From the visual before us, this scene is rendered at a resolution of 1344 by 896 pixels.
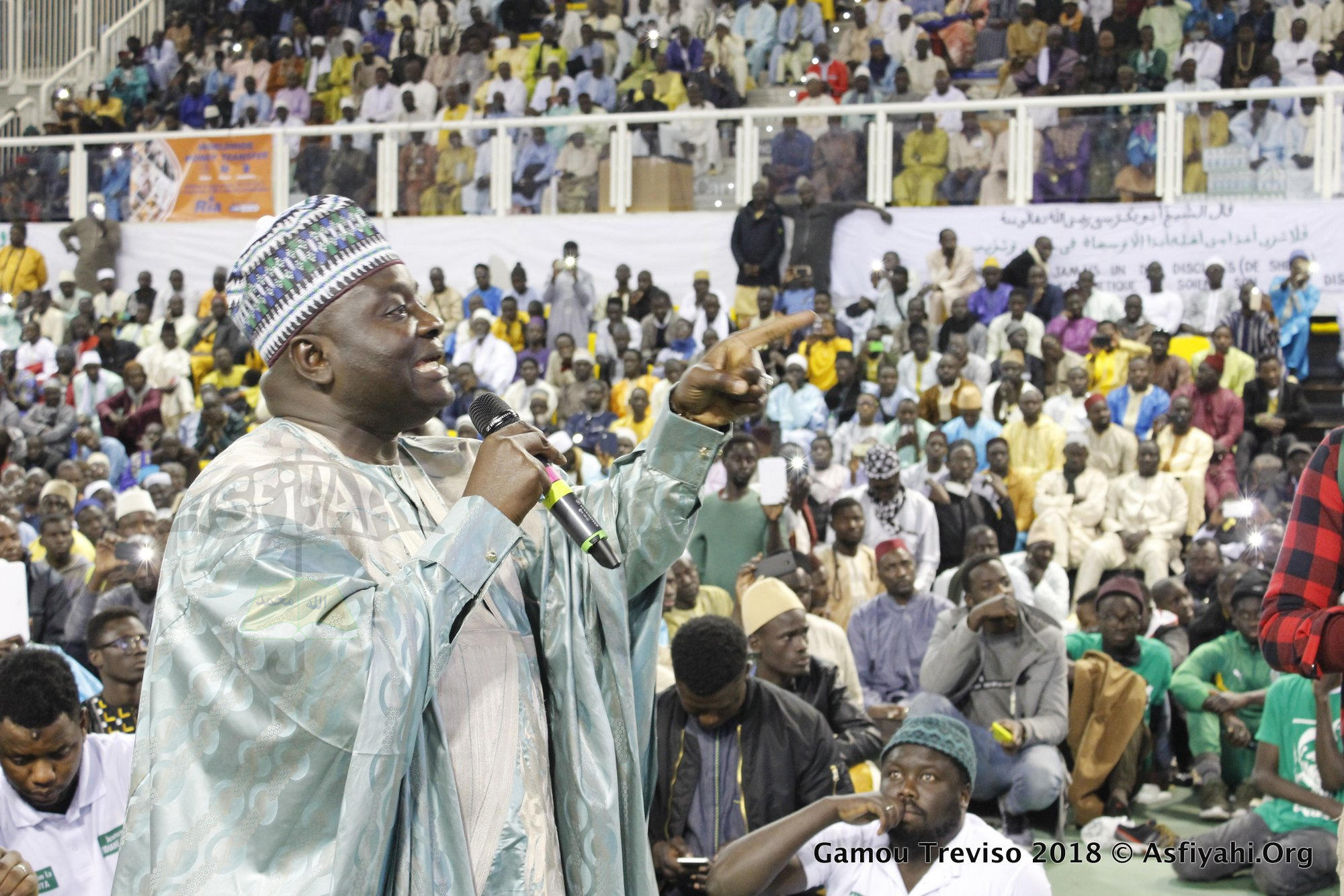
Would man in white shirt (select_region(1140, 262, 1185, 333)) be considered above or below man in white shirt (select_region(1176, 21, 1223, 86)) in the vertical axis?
below

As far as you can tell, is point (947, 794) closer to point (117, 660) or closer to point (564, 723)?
point (564, 723)

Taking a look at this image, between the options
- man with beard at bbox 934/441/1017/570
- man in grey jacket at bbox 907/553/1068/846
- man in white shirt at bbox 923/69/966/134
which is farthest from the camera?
man in white shirt at bbox 923/69/966/134

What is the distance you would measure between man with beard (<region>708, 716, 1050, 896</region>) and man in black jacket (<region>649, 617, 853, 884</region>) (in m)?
0.38

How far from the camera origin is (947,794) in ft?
14.1

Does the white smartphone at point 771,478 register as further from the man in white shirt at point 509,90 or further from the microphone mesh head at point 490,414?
the man in white shirt at point 509,90

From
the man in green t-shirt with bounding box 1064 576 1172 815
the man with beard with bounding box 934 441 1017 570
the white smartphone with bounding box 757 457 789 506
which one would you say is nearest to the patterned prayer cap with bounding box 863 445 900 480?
the man with beard with bounding box 934 441 1017 570

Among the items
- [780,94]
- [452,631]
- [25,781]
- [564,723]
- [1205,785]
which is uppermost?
[780,94]

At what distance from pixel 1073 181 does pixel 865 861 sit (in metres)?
10.7

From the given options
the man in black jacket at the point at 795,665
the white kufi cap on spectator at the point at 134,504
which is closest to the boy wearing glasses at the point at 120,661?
the man in black jacket at the point at 795,665

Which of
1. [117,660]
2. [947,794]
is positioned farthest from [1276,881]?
[117,660]

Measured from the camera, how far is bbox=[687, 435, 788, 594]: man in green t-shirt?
8891mm

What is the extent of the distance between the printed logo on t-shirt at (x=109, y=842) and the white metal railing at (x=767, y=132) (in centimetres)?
1144

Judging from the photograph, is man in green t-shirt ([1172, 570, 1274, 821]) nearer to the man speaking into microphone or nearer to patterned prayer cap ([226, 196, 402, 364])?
the man speaking into microphone

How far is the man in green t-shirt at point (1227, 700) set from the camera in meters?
6.96
